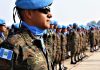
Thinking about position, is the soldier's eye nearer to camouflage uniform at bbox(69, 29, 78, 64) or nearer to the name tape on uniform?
the name tape on uniform

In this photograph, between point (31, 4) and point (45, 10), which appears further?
point (45, 10)

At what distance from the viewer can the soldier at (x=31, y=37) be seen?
223 cm

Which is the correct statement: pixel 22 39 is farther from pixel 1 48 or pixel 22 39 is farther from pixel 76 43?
pixel 76 43

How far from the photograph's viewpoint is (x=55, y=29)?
1253 cm

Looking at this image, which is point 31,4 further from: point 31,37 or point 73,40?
point 73,40

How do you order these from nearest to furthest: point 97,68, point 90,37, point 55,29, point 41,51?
point 41,51 → point 55,29 → point 97,68 → point 90,37

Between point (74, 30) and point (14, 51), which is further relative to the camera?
point (74, 30)

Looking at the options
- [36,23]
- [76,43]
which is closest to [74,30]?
[76,43]

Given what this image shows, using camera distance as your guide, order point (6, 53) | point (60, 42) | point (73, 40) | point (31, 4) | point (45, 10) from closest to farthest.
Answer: point (6, 53)
point (31, 4)
point (45, 10)
point (60, 42)
point (73, 40)

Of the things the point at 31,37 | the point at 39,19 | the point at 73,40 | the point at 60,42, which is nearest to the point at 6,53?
the point at 31,37

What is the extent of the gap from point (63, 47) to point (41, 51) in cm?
1041

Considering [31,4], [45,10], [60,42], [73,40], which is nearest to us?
[31,4]

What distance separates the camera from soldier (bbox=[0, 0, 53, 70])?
223 cm

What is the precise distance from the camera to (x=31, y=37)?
7.77ft
